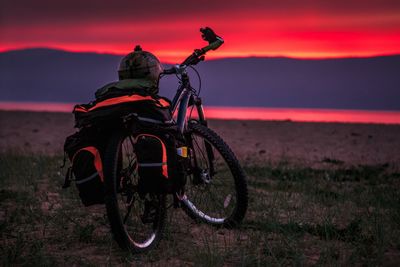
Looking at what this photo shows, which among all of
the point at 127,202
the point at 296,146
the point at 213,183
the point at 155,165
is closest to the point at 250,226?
the point at 213,183

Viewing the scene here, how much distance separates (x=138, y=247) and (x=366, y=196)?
398cm

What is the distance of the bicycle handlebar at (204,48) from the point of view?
561 cm

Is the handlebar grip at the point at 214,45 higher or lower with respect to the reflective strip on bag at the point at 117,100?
higher

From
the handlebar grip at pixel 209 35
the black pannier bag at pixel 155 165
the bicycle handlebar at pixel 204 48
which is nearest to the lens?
the black pannier bag at pixel 155 165

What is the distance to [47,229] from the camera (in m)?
5.68

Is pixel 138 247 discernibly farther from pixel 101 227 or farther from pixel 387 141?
pixel 387 141

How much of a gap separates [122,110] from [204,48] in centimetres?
157

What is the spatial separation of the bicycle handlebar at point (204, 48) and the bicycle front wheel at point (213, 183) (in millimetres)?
677

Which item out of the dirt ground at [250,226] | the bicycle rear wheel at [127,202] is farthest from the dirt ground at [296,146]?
the bicycle rear wheel at [127,202]

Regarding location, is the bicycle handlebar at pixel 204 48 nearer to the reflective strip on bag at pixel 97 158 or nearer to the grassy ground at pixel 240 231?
the reflective strip on bag at pixel 97 158

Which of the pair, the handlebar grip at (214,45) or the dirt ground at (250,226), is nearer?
the dirt ground at (250,226)

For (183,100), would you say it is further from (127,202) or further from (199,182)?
(127,202)

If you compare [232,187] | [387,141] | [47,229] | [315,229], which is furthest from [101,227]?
[387,141]

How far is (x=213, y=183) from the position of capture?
20.1 feet
